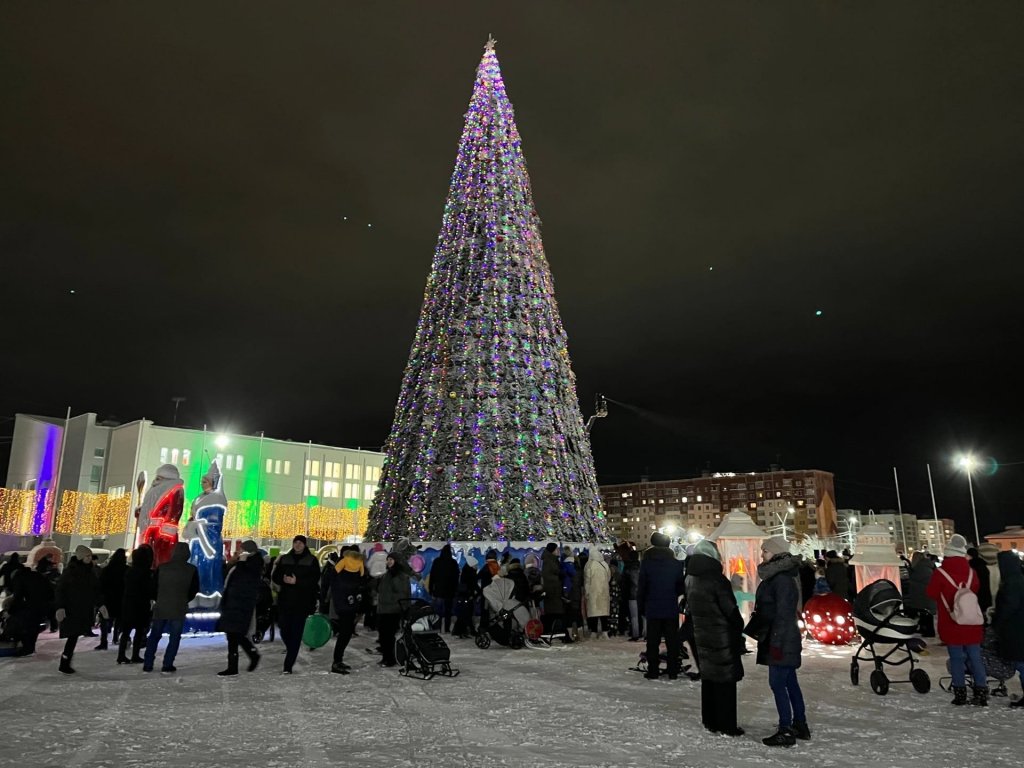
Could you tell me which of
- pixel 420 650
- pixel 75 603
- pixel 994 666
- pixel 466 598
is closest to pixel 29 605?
pixel 75 603

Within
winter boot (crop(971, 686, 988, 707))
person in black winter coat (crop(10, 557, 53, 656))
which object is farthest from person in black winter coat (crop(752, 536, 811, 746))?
person in black winter coat (crop(10, 557, 53, 656))

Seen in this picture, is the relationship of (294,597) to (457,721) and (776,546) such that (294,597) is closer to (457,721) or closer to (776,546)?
(457,721)

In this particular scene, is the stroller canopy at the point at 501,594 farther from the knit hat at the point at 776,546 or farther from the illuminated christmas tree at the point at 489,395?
the knit hat at the point at 776,546

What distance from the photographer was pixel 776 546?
20.1ft

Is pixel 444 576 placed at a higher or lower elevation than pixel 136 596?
higher

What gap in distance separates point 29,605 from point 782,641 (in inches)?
450

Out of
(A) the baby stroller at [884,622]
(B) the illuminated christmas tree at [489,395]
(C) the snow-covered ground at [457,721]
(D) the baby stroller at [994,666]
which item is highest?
(B) the illuminated christmas tree at [489,395]

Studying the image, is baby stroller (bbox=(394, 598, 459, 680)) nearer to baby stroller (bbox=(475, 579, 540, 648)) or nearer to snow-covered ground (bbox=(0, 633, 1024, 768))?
snow-covered ground (bbox=(0, 633, 1024, 768))

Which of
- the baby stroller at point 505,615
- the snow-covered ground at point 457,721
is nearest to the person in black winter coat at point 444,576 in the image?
the baby stroller at point 505,615

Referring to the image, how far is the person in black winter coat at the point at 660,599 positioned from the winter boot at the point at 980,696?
320cm

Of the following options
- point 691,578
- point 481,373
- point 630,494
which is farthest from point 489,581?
point 630,494

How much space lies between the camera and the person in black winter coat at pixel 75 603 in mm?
9203

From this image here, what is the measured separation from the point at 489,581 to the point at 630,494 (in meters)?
138

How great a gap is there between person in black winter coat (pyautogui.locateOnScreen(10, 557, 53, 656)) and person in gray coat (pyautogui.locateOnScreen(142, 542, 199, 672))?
3.02 m
